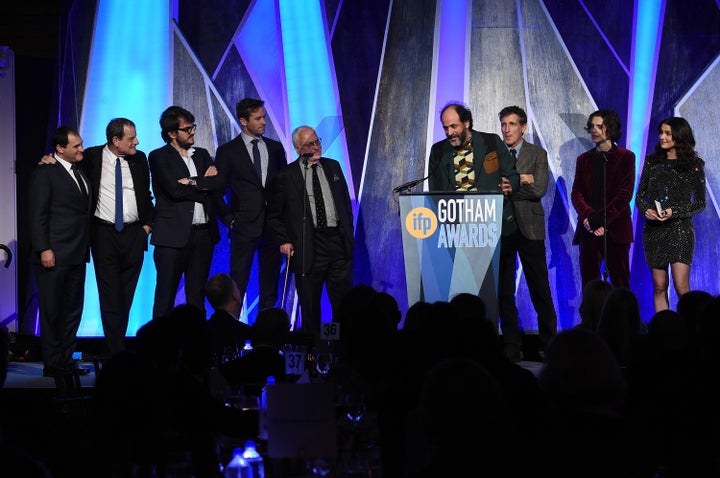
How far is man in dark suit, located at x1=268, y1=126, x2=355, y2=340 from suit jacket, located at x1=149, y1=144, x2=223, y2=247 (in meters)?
0.52

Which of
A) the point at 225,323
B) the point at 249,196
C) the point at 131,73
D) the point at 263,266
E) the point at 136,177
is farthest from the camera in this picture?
the point at 131,73

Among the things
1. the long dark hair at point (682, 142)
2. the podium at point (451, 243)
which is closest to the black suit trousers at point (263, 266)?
the podium at point (451, 243)

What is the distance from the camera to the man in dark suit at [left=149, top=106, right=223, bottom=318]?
269 inches

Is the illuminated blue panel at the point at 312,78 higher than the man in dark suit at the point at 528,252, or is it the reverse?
the illuminated blue panel at the point at 312,78

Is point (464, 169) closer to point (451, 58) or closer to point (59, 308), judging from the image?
point (451, 58)

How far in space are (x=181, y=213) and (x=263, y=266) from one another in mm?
819

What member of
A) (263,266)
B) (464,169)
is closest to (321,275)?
(263,266)

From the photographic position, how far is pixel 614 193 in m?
7.11

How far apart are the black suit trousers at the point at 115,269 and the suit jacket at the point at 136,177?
0.33ft

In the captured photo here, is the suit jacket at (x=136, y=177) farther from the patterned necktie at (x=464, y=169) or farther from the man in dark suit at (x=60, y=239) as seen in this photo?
the patterned necktie at (x=464, y=169)

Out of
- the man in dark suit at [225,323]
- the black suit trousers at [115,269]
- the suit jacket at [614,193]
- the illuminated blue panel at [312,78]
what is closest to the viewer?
the man in dark suit at [225,323]

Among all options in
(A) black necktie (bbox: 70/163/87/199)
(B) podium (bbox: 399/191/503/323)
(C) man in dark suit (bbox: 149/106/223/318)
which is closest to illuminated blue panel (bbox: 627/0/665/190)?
(B) podium (bbox: 399/191/503/323)

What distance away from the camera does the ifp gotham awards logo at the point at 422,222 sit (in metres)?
6.14

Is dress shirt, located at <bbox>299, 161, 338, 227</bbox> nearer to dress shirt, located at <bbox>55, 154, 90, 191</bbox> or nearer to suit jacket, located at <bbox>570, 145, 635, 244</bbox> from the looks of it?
dress shirt, located at <bbox>55, 154, 90, 191</bbox>
